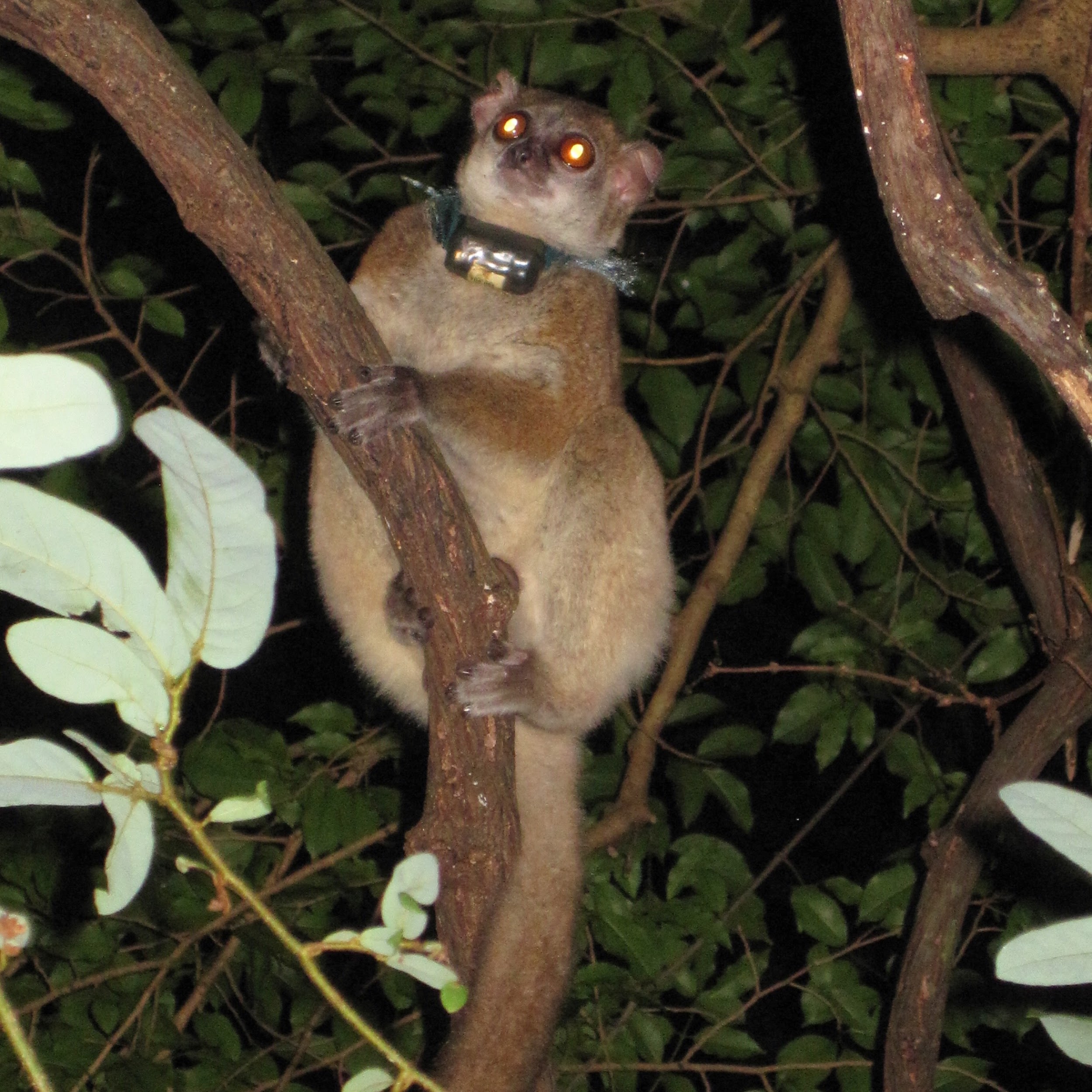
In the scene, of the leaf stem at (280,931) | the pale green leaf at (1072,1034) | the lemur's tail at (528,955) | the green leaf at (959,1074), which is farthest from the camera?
the green leaf at (959,1074)

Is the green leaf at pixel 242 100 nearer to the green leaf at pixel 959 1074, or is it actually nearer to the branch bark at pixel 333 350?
the branch bark at pixel 333 350

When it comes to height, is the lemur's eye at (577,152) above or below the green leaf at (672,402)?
above

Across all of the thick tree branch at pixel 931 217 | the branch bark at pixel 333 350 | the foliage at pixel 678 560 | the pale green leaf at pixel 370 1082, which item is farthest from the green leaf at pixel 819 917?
the pale green leaf at pixel 370 1082

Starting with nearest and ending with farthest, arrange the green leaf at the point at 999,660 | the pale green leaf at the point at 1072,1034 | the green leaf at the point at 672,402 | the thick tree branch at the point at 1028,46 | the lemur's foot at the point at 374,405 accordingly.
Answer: the pale green leaf at the point at 1072,1034, the lemur's foot at the point at 374,405, the thick tree branch at the point at 1028,46, the green leaf at the point at 999,660, the green leaf at the point at 672,402

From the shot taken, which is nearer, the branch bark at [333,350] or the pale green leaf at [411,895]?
the pale green leaf at [411,895]

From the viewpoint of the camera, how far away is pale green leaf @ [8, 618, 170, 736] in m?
0.99

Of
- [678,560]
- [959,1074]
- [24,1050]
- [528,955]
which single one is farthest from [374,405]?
[678,560]

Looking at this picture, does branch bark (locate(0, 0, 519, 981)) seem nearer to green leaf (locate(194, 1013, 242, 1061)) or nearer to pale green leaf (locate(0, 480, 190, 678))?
green leaf (locate(194, 1013, 242, 1061))

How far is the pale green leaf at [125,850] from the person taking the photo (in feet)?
3.40

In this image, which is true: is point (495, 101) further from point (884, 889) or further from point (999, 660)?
point (884, 889)

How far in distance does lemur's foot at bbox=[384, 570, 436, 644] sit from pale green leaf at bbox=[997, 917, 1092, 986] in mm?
2372

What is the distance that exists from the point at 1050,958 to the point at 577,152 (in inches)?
135

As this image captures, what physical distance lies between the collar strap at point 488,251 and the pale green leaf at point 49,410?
113 inches

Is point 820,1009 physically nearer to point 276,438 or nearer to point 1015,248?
point 1015,248
